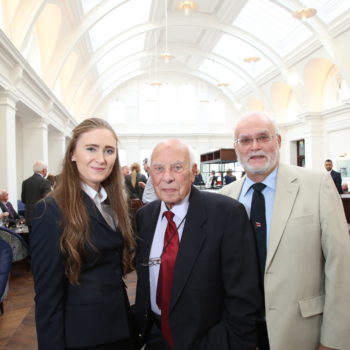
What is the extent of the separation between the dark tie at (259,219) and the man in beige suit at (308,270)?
1.3 inches

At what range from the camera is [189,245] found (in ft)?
5.59

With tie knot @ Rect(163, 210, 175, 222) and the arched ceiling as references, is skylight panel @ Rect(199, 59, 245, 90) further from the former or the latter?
tie knot @ Rect(163, 210, 175, 222)

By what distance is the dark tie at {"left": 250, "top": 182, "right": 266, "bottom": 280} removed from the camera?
1.95m

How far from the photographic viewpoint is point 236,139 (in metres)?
2.14

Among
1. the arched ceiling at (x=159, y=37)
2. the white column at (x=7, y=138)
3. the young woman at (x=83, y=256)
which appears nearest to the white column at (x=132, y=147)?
the arched ceiling at (x=159, y=37)

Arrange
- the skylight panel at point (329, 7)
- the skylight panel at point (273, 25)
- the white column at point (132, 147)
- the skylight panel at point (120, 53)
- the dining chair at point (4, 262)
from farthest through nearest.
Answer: the white column at point (132, 147)
the skylight panel at point (120, 53)
the skylight panel at point (273, 25)
the skylight panel at point (329, 7)
the dining chair at point (4, 262)

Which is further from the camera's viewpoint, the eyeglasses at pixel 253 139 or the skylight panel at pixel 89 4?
the skylight panel at pixel 89 4

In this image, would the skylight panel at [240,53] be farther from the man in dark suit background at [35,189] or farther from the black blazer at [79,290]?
the black blazer at [79,290]

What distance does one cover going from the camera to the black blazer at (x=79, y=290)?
162 cm

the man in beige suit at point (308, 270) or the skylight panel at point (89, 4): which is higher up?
the skylight panel at point (89, 4)

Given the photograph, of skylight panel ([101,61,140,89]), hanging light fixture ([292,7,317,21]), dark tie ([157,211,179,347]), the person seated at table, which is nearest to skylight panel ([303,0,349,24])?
hanging light fixture ([292,7,317,21])

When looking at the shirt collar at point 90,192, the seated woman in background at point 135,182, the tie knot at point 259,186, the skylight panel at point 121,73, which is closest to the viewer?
the shirt collar at point 90,192

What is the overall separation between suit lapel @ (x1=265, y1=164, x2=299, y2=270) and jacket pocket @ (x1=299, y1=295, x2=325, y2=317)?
270mm

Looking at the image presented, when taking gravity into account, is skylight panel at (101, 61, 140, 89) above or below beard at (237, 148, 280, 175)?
above
